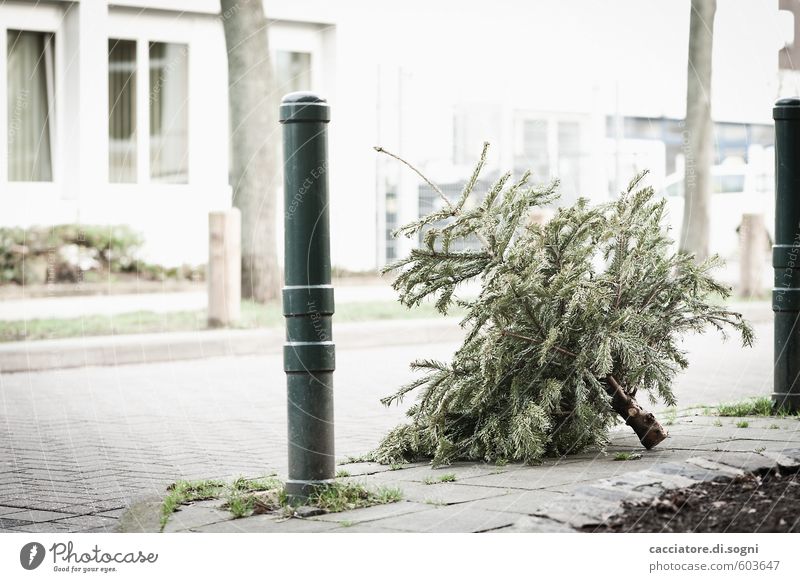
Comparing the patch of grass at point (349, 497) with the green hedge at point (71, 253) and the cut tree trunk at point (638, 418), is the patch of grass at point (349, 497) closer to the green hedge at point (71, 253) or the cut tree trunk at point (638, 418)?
the cut tree trunk at point (638, 418)

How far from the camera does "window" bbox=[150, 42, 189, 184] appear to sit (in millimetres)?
16859

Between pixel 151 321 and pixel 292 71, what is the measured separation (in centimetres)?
487

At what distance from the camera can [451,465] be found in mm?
4961

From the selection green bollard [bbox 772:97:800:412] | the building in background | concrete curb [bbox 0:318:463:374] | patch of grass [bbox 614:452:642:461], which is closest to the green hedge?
the building in background

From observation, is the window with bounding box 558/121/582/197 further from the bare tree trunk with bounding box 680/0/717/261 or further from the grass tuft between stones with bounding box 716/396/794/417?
the grass tuft between stones with bounding box 716/396/794/417

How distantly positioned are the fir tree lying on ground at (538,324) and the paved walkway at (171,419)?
31 cm

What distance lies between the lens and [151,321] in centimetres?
1270

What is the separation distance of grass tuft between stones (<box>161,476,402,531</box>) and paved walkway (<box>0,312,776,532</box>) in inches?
9.9

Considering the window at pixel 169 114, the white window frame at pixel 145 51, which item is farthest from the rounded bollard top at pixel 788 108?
the window at pixel 169 114
